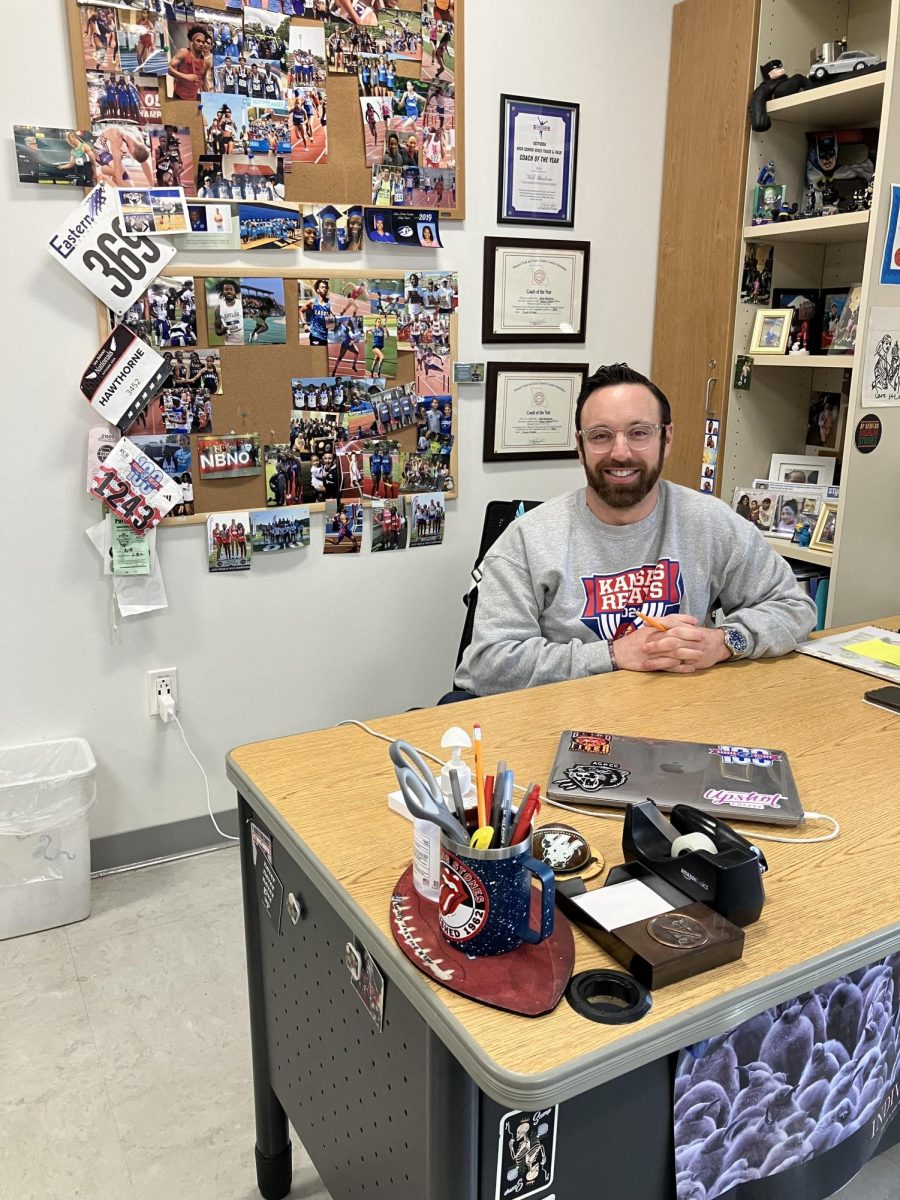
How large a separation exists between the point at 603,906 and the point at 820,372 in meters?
2.52

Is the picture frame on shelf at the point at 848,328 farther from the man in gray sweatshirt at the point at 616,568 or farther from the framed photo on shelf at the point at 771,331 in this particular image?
the man in gray sweatshirt at the point at 616,568

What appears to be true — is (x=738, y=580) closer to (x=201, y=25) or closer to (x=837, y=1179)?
(x=837, y=1179)

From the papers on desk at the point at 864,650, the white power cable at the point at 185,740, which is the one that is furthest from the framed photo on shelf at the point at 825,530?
the white power cable at the point at 185,740

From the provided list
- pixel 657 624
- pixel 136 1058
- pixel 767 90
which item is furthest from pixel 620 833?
pixel 767 90

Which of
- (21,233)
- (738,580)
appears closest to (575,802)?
(738,580)

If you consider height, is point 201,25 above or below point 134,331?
above

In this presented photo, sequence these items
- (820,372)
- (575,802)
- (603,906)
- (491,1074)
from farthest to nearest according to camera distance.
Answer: (820,372), (575,802), (603,906), (491,1074)

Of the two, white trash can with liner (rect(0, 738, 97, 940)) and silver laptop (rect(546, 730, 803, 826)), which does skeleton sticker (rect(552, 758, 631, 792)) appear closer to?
silver laptop (rect(546, 730, 803, 826))

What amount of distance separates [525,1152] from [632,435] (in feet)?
4.83

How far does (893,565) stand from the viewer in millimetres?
2742

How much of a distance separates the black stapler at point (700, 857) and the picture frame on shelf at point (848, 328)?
1.94m

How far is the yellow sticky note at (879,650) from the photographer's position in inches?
75.7

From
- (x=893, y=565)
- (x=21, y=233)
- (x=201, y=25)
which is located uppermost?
(x=201, y=25)

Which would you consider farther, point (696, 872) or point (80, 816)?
point (80, 816)
